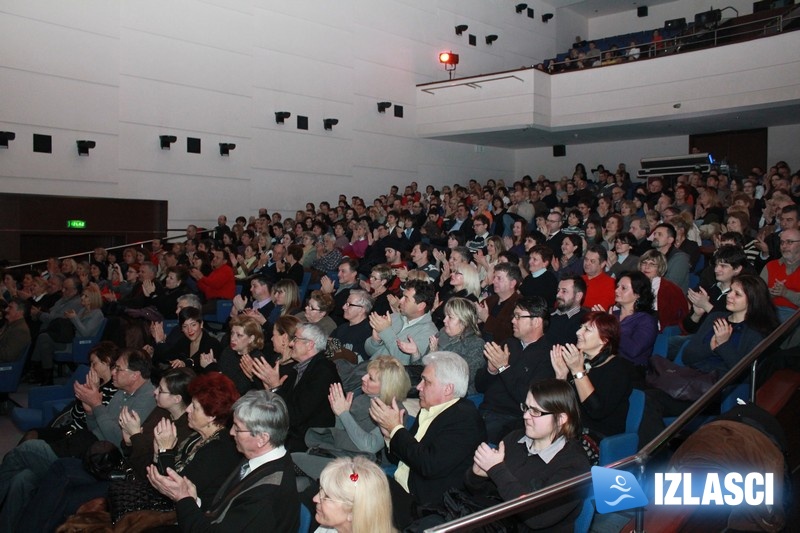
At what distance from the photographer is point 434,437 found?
2824mm

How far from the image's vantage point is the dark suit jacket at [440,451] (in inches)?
108

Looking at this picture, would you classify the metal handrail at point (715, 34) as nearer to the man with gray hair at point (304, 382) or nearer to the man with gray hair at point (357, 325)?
the man with gray hair at point (357, 325)

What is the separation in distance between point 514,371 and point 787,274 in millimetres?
2491

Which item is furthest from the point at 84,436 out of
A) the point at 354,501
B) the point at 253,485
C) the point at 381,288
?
the point at 381,288

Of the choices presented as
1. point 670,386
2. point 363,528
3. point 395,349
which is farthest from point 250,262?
point 363,528

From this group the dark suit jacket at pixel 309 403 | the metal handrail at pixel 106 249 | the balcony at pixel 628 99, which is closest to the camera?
the dark suit jacket at pixel 309 403

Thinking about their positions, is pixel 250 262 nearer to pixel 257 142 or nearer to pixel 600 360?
pixel 257 142

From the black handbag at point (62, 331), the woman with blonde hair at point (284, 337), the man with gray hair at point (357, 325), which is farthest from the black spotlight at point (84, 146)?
the woman with blonde hair at point (284, 337)

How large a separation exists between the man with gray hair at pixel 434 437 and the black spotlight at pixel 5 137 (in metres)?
9.14

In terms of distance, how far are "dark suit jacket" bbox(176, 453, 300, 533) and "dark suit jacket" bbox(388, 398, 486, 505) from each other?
47 centimetres

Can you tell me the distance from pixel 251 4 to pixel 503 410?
36.9ft

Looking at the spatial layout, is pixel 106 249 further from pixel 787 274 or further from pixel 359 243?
pixel 787 274

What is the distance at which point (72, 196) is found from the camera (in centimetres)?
1082

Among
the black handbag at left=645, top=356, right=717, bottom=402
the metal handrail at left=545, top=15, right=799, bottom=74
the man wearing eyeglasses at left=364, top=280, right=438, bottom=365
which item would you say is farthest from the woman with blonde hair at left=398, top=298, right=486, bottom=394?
the metal handrail at left=545, top=15, right=799, bottom=74
